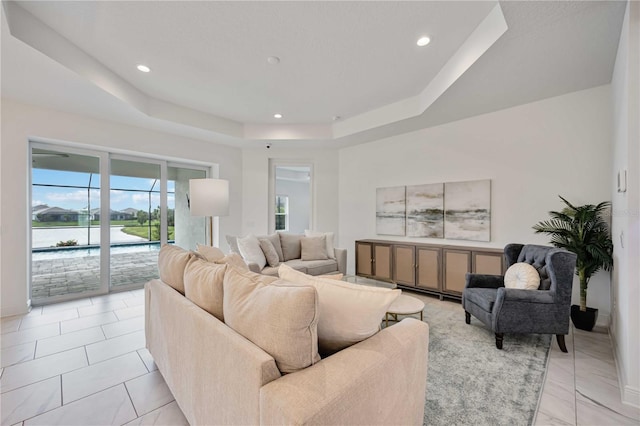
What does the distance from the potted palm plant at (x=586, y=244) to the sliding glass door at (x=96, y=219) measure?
550 centimetres

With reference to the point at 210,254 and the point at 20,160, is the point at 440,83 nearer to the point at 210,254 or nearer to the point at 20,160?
the point at 210,254

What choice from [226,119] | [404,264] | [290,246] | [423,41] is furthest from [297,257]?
[423,41]

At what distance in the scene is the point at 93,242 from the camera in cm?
402

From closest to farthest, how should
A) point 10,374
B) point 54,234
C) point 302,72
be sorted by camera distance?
point 10,374 < point 302,72 < point 54,234

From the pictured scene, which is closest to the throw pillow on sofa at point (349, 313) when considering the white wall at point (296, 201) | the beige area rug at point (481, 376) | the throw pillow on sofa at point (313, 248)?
the beige area rug at point (481, 376)

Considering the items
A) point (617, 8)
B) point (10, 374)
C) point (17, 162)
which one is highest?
point (617, 8)

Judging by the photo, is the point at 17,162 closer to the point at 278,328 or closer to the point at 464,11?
the point at 278,328

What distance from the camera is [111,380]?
198 centimetres

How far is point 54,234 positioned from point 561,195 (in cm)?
656

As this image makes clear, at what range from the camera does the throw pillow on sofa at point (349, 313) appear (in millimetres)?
1143

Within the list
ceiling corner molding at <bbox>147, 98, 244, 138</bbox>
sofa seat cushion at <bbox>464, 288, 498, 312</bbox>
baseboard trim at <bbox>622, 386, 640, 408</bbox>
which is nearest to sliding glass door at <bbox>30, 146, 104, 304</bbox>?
ceiling corner molding at <bbox>147, 98, 244, 138</bbox>

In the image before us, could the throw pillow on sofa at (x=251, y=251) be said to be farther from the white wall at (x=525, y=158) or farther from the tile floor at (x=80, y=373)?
the white wall at (x=525, y=158)

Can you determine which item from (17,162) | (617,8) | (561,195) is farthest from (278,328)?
(17,162)

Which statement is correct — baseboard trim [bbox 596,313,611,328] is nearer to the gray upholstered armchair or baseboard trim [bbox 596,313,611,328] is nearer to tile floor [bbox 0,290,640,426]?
tile floor [bbox 0,290,640,426]
